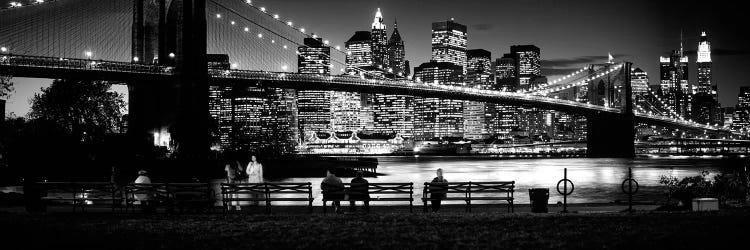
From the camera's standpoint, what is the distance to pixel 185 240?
1265cm

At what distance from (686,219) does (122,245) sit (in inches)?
359

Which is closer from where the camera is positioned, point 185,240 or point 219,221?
point 185,240

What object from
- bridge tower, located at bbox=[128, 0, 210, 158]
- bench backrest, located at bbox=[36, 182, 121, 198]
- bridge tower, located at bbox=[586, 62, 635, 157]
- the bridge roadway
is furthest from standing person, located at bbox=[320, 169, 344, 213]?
bridge tower, located at bbox=[586, 62, 635, 157]

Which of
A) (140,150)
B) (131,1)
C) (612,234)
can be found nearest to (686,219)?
(612,234)

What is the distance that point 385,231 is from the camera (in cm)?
1343

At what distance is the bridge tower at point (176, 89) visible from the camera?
50406 millimetres

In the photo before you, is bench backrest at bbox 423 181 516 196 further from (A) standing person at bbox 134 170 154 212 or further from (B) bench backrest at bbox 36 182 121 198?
(B) bench backrest at bbox 36 182 121 198

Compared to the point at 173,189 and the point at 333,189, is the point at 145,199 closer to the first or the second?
the point at 173,189

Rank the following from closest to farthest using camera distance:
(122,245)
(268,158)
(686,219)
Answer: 1. (122,245)
2. (686,219)
3. (268,158)

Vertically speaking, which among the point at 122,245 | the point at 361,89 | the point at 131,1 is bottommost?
the point at 122,245

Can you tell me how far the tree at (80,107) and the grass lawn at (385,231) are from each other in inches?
1538

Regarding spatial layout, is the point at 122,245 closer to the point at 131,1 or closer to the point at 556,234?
the point at 556,234

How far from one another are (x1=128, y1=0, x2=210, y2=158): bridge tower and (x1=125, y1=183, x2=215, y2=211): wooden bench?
30.4m

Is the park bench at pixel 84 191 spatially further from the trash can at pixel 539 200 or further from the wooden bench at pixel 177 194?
the trash can at pixel 539 200
